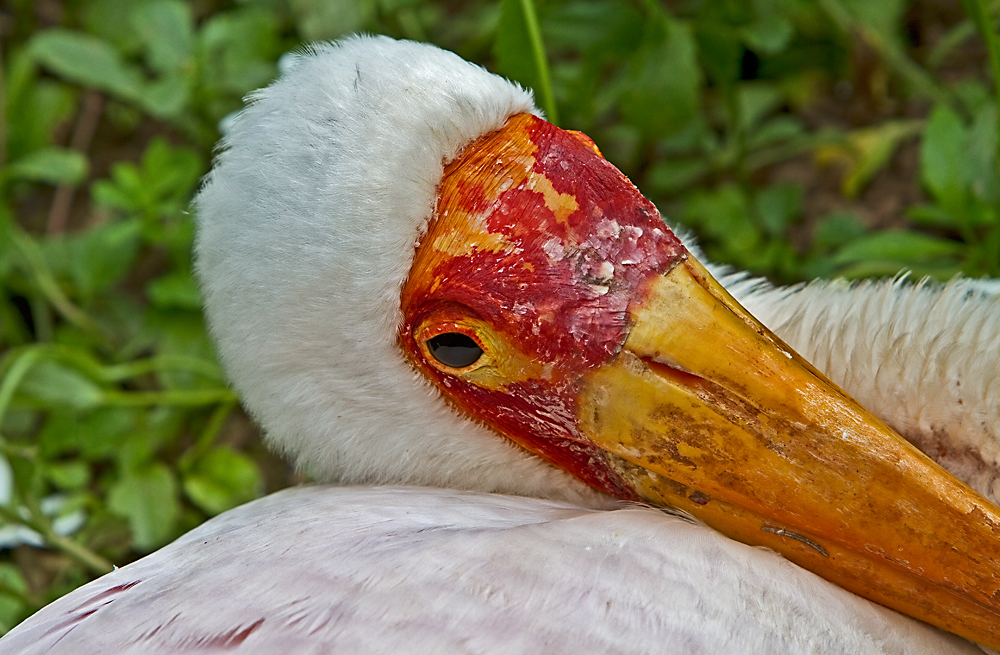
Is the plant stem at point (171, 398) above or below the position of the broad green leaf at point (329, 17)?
below

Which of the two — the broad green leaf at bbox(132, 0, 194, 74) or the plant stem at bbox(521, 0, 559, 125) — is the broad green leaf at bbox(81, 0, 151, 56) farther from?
the plant stem at bbox(521, 0, 559, 125)

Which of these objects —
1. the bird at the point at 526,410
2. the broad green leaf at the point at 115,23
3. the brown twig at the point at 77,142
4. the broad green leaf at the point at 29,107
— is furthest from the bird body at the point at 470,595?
the broad green leaf at the point at 115,23

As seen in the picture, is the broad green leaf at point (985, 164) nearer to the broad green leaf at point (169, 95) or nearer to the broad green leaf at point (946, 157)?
the broad green leaf at point (946, 157)

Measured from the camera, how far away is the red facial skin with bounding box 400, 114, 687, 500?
5.25 feet

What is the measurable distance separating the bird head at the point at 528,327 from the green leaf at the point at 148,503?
100cm

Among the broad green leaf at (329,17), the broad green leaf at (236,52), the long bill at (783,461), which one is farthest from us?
the broad green leaf at (236,52)

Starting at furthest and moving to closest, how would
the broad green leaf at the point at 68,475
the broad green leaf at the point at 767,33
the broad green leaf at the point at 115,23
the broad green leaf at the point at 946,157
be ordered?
the broad green leaf at the point at 115,23
the broad green leaf at the point at 767,33
the broad green leaf at the point at 68,475
the broad green leaf at the point at 946,157

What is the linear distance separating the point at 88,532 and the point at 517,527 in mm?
1549

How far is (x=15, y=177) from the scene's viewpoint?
3170 mm

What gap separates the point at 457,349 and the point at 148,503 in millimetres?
1322

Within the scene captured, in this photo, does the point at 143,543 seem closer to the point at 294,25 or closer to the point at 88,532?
the point at 88,532

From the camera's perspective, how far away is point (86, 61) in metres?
3.15

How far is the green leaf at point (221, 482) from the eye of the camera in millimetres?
2664

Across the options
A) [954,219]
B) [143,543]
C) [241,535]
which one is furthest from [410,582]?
[954,219]
